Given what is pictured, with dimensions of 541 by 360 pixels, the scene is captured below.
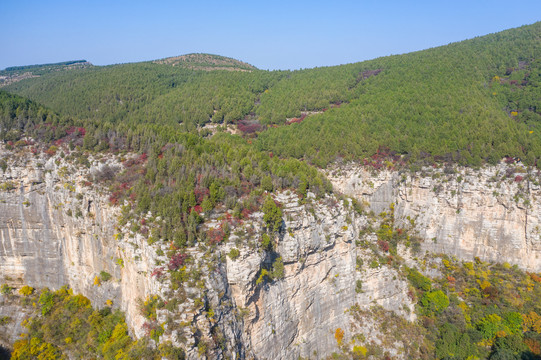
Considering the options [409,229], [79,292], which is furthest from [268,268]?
[409,229]

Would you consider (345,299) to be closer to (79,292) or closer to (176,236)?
(176,236)

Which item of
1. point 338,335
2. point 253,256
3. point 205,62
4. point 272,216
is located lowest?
point 338,335

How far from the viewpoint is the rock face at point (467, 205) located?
37531 mm

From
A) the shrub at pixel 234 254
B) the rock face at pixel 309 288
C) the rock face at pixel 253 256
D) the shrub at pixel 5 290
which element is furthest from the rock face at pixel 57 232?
the rock face at pixel 309 288

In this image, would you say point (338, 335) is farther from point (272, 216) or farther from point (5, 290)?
point (5, 290)

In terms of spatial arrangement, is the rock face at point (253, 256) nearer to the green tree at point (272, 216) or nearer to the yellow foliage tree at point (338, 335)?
the yellow foliage tree at point (338, 335)

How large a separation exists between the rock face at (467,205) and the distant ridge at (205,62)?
243 ft

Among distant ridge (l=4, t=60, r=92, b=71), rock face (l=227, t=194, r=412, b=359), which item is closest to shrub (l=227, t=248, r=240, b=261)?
rock face (l=227, t=194, r=412, b=359)

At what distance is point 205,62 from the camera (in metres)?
113

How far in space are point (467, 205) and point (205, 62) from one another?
97091 millimetres

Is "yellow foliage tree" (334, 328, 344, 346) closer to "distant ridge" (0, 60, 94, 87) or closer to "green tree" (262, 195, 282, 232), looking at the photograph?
"green tree" (262, 195, 282, 232)

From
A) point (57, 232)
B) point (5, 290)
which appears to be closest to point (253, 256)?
point (57, 232)

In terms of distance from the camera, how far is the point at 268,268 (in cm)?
2531

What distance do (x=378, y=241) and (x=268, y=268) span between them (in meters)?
17.9
